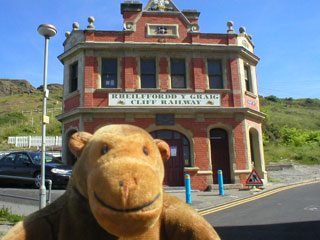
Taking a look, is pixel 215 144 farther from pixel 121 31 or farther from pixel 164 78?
pixel 121 31

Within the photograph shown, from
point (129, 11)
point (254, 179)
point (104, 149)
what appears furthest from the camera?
point (129, 11)

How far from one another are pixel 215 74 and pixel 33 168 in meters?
10.5

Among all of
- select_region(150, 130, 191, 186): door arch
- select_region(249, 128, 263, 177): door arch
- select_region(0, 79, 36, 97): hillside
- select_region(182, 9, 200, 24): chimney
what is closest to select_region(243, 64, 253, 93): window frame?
select_region(249, 128, 263, 177): door arch

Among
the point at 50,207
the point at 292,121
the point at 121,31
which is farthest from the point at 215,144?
the point at 292,121

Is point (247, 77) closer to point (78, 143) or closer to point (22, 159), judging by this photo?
point (22, 159)

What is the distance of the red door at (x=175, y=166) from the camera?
1395 centimetres

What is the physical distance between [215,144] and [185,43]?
595 centimetres

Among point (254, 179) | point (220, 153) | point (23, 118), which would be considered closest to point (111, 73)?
point (220, 153)

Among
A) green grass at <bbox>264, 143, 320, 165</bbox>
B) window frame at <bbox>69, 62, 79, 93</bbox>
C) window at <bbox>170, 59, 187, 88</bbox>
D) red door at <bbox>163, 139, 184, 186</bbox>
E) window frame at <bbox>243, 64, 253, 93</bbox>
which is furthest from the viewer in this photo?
green grass at <bbox>264, 143, 320, 165</bbox>

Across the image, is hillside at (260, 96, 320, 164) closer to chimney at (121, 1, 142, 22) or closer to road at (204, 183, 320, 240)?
road at (204, 183, 320, 240)

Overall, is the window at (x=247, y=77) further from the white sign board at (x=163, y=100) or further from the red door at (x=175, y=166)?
the red door at (x=175, y=166)

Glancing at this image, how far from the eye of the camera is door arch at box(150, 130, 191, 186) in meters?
14.0

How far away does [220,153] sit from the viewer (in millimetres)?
14930

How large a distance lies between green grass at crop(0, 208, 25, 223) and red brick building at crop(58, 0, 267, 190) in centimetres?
689
